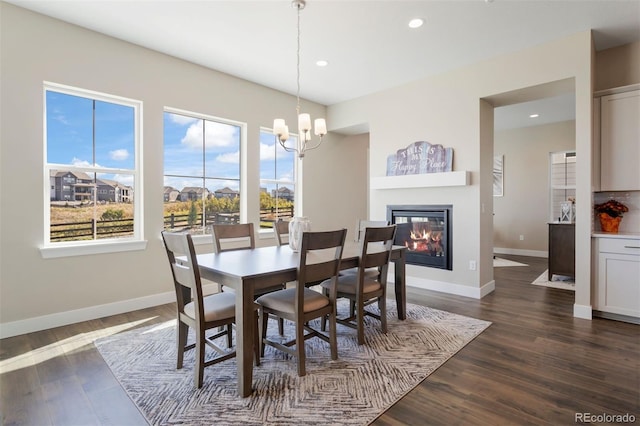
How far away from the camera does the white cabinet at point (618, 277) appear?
3129mm

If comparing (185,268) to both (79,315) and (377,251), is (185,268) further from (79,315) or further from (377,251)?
(79,315)

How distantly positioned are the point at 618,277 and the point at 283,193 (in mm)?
4165

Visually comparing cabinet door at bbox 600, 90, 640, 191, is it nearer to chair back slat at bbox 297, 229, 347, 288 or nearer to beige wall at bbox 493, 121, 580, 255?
chair back slat at bbox 297, 229, 347, 288

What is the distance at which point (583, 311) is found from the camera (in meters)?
3.33

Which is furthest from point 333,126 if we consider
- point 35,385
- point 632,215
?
point 35,385

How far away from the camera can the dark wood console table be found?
15.5 feet

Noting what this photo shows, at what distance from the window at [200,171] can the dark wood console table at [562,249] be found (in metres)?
4.65

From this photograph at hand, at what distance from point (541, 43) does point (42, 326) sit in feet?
18.8

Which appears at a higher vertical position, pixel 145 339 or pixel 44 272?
pixel 44 272

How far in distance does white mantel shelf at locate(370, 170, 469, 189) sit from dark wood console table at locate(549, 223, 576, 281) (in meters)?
1.97

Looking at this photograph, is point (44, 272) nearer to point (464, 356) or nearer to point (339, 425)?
point (339, 425)

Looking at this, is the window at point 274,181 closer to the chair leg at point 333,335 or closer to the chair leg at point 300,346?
the chair leg at point 333,335

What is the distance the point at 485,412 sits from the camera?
1.84 meters

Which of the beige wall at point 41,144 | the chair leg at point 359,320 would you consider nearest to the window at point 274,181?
the beige wall at point 41,144
